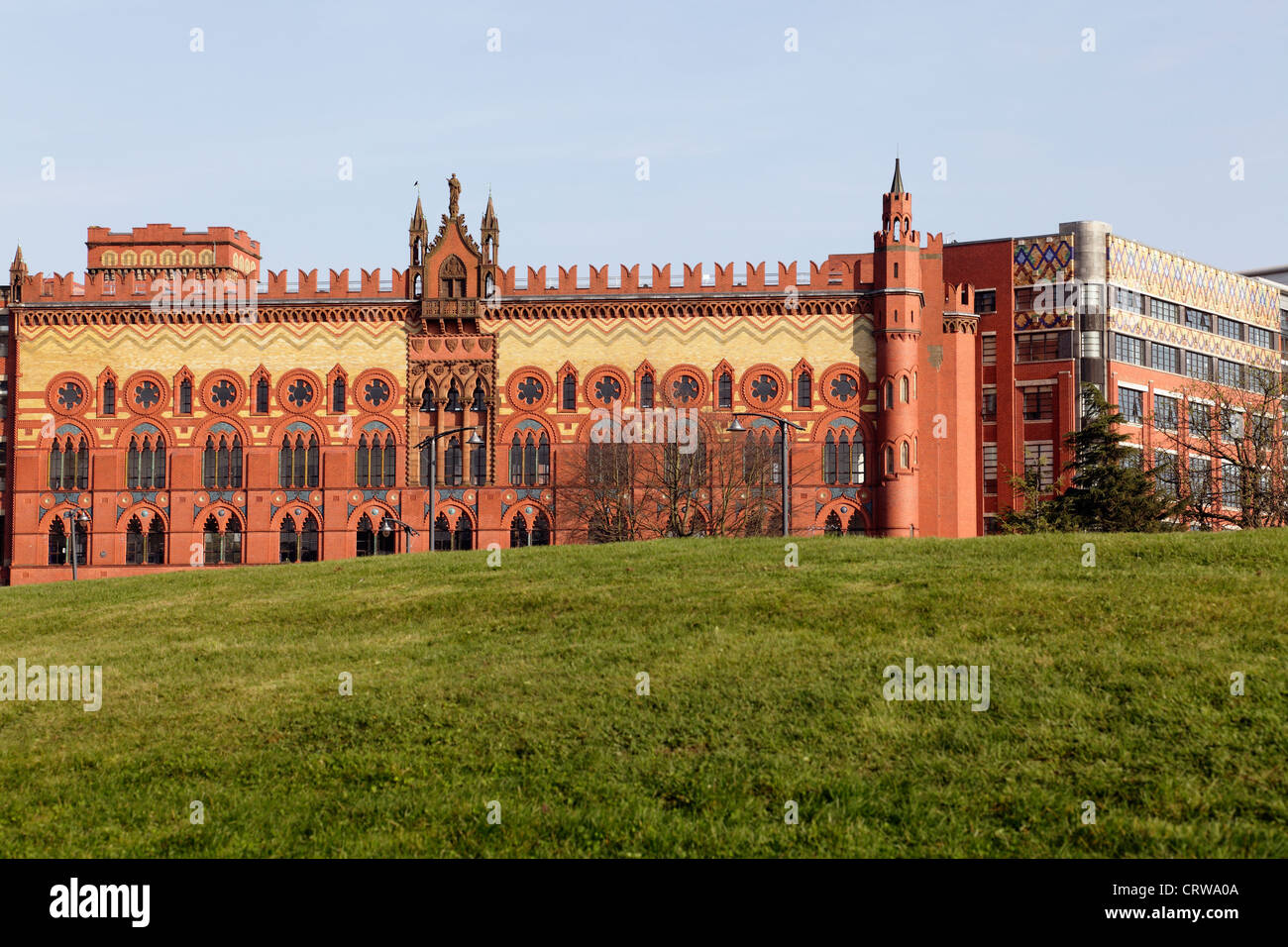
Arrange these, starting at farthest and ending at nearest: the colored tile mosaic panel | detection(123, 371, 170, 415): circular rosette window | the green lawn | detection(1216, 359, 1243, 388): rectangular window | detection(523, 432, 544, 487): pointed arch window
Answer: detection(1216, 359, 1243, 388): rectangular window → the colored tile mosaic panel → detection(123, 371, 170, 415): circular rosette window → detection(523, 432, 544, 487): pointed arch window → the green lawn

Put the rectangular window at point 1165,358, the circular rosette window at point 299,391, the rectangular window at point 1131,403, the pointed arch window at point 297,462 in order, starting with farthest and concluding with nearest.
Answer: the rectangular window at point 1165,358 < the rectangular window at point 1131,403 < the circular rosette window at point 299,391 < the pointed arch window at point 297,462

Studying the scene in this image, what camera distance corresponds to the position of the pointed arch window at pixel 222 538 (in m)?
70.4

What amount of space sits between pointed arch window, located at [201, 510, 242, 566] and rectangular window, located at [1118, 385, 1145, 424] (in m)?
50.6

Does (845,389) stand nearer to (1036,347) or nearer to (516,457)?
(516,457)

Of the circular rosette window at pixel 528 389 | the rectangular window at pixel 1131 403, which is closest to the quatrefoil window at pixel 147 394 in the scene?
the circular rosette window at pixel 528 389

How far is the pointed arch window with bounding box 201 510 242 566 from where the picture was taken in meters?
70.4

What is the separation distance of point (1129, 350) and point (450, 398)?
41573 millimetres

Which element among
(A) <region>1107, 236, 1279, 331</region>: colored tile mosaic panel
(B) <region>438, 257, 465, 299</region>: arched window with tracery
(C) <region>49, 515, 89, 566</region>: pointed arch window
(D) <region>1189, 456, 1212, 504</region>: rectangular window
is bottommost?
(C) <region>49, 515, 89, 566</region>: pointed arch window

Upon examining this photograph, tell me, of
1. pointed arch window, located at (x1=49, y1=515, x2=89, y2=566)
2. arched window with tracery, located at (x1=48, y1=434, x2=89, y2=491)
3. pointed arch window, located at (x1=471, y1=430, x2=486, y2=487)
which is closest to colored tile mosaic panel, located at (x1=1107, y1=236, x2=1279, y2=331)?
pointed arch window, located at (x1=471, y1=430, x2=486, y2=487)

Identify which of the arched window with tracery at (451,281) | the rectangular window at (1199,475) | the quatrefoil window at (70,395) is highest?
the arched window with tracery at (451,281)

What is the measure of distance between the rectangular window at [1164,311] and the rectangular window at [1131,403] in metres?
5.47

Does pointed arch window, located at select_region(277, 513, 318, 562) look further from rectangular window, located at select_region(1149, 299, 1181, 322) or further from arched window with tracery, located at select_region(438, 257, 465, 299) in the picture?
rectangular window, located at select_region(1149, 299, 1181, 322)

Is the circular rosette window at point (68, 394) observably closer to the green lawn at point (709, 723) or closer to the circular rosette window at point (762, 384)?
the circular rosette window at point (762, 384)

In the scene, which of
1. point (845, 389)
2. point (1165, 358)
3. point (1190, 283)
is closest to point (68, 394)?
point (845, 389)
